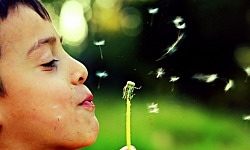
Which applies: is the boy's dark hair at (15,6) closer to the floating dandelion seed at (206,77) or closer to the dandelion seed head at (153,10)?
the floating dandelion seed at (206,77)

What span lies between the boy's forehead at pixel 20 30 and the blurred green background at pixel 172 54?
5.41ft

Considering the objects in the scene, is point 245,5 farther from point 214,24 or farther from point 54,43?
point 54,43

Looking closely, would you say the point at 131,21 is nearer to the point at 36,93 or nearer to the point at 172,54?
the point at 172,54

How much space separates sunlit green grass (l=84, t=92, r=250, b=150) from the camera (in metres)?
2.44

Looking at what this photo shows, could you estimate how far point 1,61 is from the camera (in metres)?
1.13

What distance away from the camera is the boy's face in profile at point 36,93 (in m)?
1.14

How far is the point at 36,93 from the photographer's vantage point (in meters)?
1.14

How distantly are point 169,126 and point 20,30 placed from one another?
1.66 meters

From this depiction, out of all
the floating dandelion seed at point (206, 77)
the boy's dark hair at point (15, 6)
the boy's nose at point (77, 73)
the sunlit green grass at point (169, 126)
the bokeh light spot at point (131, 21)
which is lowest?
the boy's nose at point (77, 73)

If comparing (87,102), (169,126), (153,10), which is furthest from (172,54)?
(87,102)

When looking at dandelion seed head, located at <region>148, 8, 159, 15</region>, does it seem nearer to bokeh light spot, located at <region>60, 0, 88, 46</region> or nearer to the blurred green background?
the blurred green background

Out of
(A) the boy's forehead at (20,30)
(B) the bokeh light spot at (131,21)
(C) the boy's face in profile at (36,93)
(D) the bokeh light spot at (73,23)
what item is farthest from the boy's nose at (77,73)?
(B) the bokeh light spot at (131,21)

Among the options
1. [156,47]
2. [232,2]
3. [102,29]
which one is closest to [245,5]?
[232,2]

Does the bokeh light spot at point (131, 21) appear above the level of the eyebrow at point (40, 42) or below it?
above
